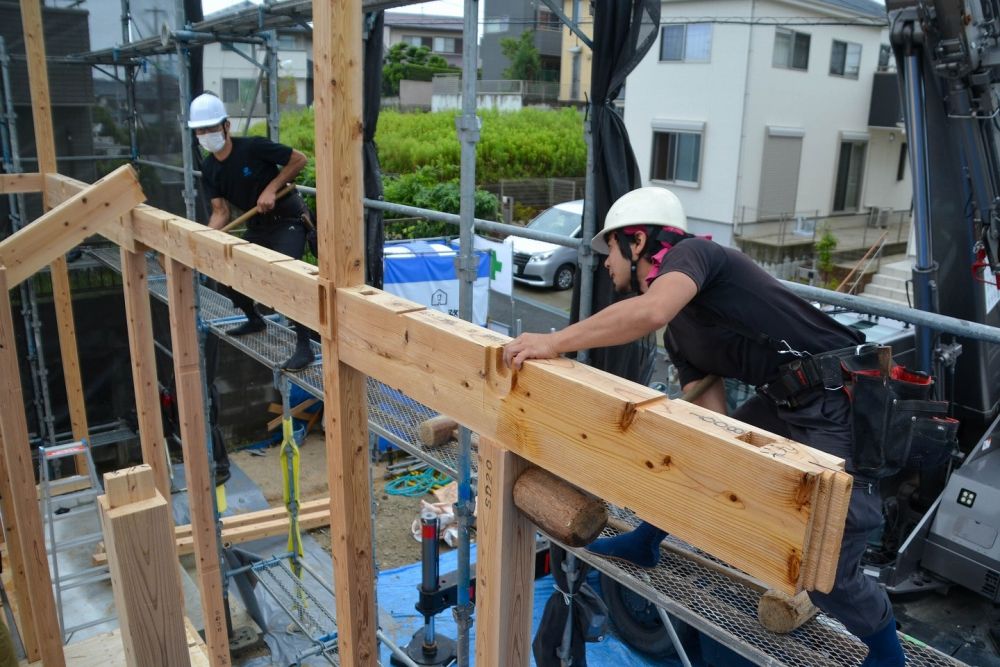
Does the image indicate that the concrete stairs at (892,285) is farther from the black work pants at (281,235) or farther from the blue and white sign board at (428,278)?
the black work pants at (281,235)

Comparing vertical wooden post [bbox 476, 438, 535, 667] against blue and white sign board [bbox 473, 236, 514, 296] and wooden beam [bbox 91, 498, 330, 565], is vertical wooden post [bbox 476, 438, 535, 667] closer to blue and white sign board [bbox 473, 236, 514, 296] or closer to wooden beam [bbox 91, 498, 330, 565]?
wooden beam [bbox 91, 498, 330, 565]

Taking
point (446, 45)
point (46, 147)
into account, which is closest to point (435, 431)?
point (46, 147)

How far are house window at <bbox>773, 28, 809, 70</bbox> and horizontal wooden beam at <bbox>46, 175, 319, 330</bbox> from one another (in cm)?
1582

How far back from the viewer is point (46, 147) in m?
6.47

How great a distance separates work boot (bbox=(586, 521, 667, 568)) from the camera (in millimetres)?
2953

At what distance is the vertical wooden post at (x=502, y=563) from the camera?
1783mm

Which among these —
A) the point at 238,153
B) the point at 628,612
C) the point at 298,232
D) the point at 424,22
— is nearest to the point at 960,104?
the point at 628,612

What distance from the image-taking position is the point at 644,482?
4.76 ft

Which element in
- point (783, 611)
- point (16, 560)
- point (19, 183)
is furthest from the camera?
point (19, 183)

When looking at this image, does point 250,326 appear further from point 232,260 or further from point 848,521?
point 848,521

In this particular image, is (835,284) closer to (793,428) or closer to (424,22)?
(793,428)

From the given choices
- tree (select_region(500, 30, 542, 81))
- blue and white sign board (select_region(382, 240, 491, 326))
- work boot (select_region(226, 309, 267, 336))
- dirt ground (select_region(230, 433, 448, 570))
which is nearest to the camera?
work boot (select_region(226, 309, 267, 336))

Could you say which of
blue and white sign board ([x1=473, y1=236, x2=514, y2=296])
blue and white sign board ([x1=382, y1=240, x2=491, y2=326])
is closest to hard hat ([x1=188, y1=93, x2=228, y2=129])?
blue and white sign board ([x1=382, y1=240, x2=491, y2=326])

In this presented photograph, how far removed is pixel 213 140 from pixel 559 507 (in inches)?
180
